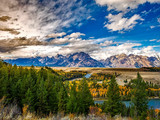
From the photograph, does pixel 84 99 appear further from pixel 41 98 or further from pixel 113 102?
pixel 41 98

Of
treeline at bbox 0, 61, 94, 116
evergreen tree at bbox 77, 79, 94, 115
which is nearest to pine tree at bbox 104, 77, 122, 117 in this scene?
evergreen tree at bbox 77, 79, 94, 115

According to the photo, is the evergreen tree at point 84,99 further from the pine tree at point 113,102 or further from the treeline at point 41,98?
the pine tree at point 113,102

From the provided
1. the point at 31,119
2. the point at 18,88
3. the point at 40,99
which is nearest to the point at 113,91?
the point at 40,99

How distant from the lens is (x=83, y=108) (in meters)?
61.0

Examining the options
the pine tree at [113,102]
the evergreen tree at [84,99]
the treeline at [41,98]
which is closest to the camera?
the treeline at [41,98]

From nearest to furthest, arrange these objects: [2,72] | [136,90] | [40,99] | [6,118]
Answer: [6,118] < [40,99] < [136,90] < [2,72]

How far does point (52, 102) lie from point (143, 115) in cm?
4198

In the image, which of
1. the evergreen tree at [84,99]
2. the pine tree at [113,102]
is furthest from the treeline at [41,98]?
the pine tree at [113,102]

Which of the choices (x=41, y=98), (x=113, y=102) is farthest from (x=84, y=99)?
(x=41, y=98)

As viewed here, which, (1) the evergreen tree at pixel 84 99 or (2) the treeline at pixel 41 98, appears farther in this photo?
(1) the evergreen tree at pixel 84 99

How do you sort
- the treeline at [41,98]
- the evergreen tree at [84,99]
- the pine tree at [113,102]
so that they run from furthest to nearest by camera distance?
the evergreen tree at [84,99]
the pine tree at [113,102]
the treeline at [41,98]

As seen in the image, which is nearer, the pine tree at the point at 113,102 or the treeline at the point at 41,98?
the treeline at the point at 41,98

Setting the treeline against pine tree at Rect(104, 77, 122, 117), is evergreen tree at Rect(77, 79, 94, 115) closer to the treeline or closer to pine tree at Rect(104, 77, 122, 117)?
the treeline

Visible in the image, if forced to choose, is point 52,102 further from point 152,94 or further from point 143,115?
point 152,94
